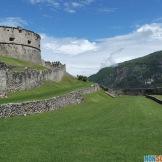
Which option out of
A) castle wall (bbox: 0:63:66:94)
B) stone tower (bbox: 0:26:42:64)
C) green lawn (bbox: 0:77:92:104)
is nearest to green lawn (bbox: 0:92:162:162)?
green lawn (bbox: 0:77:92:104)

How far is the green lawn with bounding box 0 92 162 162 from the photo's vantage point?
17906 mm

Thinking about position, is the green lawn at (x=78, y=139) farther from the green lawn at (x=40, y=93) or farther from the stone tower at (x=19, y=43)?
the stone tower at (x=19, y=43)

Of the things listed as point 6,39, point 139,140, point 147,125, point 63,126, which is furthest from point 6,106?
point 6,39

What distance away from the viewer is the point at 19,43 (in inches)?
2928

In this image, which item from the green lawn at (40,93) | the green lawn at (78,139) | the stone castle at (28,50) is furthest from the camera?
the stone castle at (28,50)

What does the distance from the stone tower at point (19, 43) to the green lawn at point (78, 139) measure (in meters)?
43.1

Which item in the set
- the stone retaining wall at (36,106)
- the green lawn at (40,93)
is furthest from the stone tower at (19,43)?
the stone retaining wall at (36,106)

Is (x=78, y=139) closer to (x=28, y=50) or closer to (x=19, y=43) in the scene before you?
(x=19, y=43)

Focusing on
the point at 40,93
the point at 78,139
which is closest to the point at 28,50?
the point at 40,93

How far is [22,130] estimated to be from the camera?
24.3 m

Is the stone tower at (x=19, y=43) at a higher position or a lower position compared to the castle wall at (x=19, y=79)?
higher

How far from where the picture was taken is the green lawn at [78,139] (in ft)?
58.7

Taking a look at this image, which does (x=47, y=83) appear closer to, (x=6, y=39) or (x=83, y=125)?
(x=6, y=39)

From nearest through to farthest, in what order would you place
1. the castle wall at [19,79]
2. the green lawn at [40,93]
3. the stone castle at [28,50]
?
the green lawn at [40,93]
the castle wall at [19,79]
the stone castle at [28,50]
